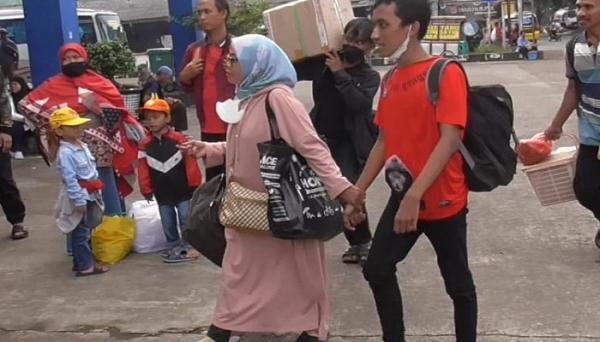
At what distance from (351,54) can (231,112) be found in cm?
144

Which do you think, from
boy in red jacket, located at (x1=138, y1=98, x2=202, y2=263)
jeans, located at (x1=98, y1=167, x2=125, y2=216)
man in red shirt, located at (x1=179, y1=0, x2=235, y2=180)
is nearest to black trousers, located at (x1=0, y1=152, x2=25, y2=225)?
jeans, located at (x1=98, y1=167, x2=125, y2=216)

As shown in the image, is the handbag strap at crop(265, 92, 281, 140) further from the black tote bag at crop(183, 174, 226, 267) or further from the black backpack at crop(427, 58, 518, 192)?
the black backpack at crop(427, 58, 518, 192)

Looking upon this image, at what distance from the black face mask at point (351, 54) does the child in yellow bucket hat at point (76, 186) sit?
1.80 metres

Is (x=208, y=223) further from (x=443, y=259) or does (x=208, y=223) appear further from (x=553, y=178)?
(x=553, y=178)

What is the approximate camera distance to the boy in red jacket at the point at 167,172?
19.4 feet

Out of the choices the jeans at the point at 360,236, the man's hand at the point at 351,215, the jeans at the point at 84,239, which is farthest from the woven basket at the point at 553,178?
the jeans at the point at 84,239

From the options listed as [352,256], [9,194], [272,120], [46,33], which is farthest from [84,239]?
[46,33]

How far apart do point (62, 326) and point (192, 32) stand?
A: 1153 centimetres

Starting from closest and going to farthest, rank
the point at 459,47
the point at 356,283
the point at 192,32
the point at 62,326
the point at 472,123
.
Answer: the point at 472,123 < the point at 62,326 < the point at 356,283 < the point at 192,32 < the point at 459,47

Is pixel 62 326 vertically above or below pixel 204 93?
below

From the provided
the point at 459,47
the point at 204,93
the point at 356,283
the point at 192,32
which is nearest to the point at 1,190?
the point at 204,93

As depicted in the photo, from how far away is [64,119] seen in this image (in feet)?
18.3

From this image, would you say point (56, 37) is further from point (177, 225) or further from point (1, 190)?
point (177, 225)

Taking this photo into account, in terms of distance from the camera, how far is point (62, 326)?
192 inches
